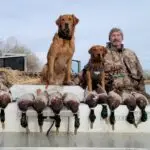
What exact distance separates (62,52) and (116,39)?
48.1 inches

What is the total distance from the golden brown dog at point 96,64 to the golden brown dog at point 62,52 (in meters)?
0.28

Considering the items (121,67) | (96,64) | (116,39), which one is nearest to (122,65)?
(121,67)

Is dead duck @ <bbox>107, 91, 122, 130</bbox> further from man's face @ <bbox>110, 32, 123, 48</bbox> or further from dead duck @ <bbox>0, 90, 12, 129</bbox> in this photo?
man's face @ <bbox>110, 32, 123, 48</bbox>

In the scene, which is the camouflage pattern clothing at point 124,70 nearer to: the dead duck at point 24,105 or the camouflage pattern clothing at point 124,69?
the camouflage pattern clothing at point 124,69

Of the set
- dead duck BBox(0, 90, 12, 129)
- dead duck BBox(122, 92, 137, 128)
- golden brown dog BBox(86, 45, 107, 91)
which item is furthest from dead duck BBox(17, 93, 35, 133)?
golden brown dog BBox(86, 45, 107, 91)

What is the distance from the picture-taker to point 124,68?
303 inches

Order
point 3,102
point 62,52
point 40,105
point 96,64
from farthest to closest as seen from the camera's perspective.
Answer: point 96,64 < point 62,52 < point 3,102 < point 40,105

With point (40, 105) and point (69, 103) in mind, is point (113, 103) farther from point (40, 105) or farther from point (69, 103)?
point (40, 105)

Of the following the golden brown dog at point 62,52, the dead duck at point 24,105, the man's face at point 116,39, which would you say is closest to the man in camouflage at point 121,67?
the man's face at point 116,39

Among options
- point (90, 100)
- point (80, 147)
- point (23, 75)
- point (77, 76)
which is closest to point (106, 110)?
point (90, 100)

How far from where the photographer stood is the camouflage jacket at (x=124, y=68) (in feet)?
24.7

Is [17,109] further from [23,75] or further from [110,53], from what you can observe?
[23,75]

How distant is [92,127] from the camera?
5.64 meters

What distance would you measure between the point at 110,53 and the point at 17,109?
8.38 ft
